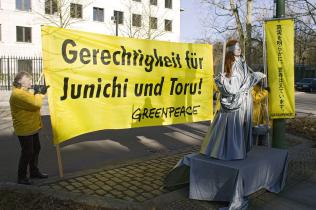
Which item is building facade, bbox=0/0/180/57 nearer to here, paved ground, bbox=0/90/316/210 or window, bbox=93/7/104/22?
window, bbox=93/7/104/22

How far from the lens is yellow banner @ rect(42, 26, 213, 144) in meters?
5.42

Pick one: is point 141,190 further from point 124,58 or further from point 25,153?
point 124,58

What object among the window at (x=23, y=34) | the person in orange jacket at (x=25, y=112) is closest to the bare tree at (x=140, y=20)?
the window at (x=23, y=34)

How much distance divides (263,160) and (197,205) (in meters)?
1.08

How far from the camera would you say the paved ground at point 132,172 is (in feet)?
15.2

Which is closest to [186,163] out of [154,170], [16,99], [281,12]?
[154,170]

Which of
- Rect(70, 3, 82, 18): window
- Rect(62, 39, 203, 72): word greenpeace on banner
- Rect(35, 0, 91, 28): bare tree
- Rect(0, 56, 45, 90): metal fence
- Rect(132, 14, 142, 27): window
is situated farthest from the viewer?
Rect(132, 14, 142, 27): window

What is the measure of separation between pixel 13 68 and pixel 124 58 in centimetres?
2946

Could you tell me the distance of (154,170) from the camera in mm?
6125

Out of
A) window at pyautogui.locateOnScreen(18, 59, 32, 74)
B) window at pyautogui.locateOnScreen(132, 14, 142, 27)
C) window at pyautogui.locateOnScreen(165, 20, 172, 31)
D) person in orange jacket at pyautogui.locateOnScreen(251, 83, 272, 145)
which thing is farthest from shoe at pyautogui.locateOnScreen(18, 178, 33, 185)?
window at pyautogui.locateOnScreen(165, 20, 172, 31)

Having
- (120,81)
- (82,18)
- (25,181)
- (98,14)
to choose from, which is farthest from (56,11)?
(25,181)

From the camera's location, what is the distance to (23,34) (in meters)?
38.2

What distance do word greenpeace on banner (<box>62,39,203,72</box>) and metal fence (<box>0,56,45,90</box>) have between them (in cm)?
1476

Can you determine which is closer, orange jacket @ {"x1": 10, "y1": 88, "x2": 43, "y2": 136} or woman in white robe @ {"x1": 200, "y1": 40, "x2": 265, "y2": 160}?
woman in white robe @ {"x1": 200, "y1": 40, "x2": 265, "y2": 160}
